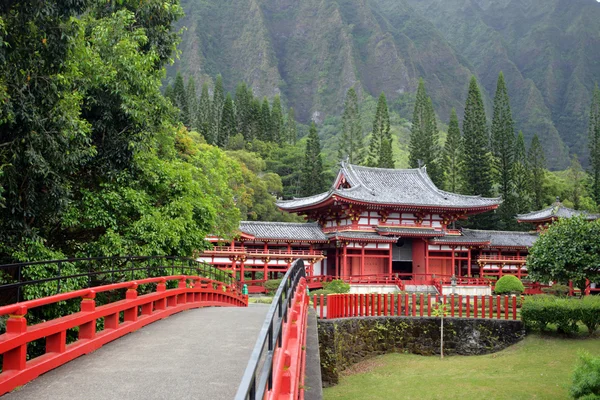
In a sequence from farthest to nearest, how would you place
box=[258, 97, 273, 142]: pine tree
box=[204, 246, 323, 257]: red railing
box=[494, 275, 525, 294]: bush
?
1. box=[258, 97, 273, 142]: pine tree
2. box=[204, 246, 323, 257]: red railing
3. box=[494, 275, 525, 294]: bush

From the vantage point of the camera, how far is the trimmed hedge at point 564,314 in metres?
17.7

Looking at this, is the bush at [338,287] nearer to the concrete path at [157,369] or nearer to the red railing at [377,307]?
the red railing at [377,307]

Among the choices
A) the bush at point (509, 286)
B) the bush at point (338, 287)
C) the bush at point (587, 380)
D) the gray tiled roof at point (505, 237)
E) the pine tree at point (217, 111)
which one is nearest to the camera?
the bush at point (587, 380)

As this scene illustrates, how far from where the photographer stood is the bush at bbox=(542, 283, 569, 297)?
33.0m

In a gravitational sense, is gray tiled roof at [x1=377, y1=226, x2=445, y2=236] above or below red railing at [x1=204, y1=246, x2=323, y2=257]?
above

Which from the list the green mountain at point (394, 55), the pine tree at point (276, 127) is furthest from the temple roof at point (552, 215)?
the green mountain at point (394, 55)

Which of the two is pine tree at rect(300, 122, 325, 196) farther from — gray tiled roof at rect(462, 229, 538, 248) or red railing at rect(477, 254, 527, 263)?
red railing at rect(477, 254, 527, 263)

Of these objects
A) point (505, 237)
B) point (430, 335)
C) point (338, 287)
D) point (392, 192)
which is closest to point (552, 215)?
point (505, 237)

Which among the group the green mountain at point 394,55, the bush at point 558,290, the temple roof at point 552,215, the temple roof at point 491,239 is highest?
the green mountain at point 394,55

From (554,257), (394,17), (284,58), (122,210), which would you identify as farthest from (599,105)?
(394,17)

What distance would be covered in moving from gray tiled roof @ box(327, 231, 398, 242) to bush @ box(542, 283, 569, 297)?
32.4 ft

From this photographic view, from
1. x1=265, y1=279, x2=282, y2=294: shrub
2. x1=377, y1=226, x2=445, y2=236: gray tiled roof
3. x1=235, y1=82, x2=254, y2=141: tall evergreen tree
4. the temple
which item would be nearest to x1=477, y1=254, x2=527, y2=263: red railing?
the temple

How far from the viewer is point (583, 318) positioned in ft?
58.3

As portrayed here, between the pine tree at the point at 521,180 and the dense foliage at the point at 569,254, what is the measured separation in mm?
33804
